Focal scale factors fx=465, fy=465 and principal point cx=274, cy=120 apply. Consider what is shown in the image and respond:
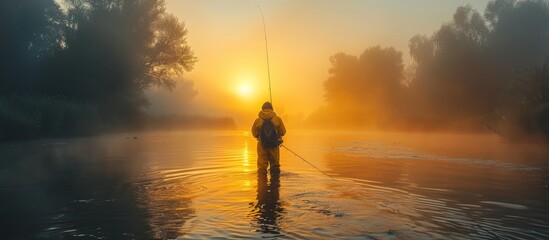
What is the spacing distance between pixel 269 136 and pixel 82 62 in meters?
37.3

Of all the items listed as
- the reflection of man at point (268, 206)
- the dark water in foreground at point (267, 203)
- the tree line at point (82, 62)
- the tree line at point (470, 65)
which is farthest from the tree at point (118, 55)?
the reflection of man at point (268, 206)

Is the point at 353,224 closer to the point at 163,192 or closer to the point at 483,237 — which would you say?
the point at 483,237

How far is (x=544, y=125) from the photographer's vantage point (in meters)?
33.7

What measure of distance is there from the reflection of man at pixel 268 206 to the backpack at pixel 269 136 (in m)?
1.14

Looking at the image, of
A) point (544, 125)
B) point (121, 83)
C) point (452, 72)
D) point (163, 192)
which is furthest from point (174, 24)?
point (163, 192)

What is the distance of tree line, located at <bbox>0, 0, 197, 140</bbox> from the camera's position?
39.3 meters

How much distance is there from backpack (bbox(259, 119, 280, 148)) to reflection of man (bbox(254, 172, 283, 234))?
114 centimetres

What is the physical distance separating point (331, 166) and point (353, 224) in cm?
1085

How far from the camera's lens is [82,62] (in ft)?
152

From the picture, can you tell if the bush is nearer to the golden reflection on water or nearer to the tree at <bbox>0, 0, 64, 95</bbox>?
the tree at <bbox>0, 0, 64, 95</bbox>

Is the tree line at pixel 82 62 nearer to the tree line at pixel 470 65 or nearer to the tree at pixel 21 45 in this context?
the tree at pixel 21 45

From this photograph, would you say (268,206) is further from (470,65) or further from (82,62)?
(470,65)

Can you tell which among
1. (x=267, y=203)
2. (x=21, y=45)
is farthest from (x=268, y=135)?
(x=21, y=45)

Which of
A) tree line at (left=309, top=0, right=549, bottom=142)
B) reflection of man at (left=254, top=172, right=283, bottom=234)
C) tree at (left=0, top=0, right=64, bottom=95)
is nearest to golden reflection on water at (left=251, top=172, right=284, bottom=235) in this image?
reflection of man at (left=254, top=172, right=283, bottom=234)
